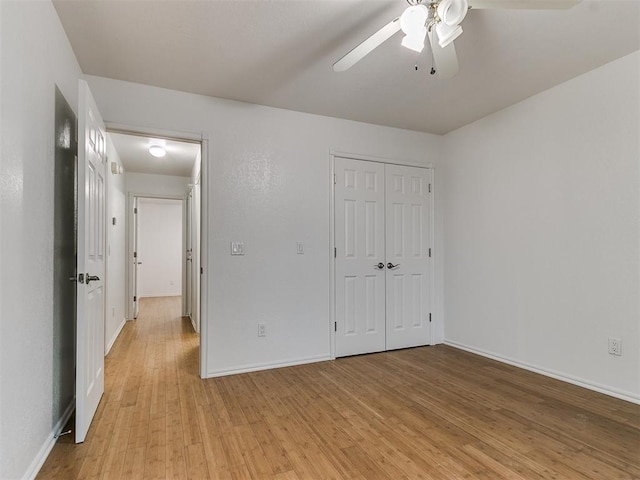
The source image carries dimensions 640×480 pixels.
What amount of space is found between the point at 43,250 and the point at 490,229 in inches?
141

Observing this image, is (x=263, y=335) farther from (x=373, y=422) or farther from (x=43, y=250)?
(x=43, y=250)

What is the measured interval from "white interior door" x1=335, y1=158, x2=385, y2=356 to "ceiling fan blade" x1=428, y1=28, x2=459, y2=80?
5.47ft

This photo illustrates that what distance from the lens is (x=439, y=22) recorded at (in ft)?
5.48

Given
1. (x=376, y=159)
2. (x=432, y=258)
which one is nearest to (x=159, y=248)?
(x=376, y=159)

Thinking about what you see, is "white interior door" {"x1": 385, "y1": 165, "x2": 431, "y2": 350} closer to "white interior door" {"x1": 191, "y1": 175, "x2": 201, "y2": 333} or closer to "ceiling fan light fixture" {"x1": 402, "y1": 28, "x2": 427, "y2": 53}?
"ceiling fan light fixture" {"x1": 402, "y1": 28, "x2": 427, "y2": 53}

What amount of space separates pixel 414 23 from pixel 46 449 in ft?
9.10

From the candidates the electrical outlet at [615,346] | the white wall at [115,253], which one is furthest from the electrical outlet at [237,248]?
the electrical outlet at [615,346]

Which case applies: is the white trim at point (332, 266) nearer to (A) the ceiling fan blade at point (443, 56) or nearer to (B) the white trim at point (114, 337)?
(A) the ceiling fan blade at point (443, 56)

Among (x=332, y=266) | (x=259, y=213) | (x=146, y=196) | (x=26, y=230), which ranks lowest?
(x=332, y=266)

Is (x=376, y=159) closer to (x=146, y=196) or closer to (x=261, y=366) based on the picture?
(x=261, y=366)

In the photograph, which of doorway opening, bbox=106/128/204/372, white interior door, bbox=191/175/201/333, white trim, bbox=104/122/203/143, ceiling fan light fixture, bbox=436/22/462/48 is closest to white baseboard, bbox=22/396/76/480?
doorway opening, bbox=106/128/204/372

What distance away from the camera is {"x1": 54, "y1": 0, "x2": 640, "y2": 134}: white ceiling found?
6.40ft

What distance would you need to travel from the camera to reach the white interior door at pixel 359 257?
3.53 m

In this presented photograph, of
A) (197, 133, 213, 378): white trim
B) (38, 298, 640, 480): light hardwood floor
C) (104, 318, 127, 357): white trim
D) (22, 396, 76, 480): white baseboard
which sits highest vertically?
(197, 133, 213, 378): white trim
